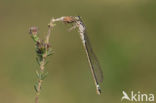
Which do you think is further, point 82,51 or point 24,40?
point 24,40

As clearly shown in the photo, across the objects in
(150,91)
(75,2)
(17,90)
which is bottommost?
(150,91)

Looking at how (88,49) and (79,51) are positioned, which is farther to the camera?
(79,51)

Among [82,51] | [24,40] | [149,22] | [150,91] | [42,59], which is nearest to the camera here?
[42,59]

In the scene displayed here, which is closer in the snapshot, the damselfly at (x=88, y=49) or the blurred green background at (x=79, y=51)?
the damselfly at (x=88, y=49)

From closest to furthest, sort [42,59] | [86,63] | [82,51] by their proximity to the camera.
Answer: [42,59], [86,63], [82,51]

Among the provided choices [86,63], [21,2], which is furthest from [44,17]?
[86,63]

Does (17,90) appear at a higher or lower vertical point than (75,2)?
lower

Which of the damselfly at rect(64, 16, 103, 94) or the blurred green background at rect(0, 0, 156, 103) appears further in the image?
the blurred green background at rect(0, 0, 156, 103)

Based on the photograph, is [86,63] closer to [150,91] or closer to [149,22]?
[150,91]
